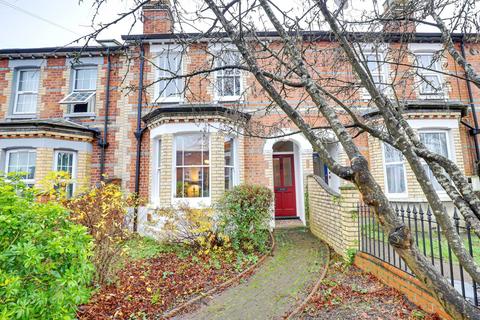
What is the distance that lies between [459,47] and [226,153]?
32.3ft

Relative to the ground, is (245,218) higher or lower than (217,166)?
lower

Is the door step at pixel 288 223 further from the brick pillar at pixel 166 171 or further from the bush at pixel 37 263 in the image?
the bush at pixel 37 263

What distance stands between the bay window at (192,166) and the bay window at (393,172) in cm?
628

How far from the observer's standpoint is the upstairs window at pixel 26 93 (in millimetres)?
10281

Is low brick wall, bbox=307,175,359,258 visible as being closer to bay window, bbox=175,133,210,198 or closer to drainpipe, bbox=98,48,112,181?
bay window, bbox=175,133,210,198

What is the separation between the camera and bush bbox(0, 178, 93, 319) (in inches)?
73.7

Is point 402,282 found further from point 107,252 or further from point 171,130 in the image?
point 171,130

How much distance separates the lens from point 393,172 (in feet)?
28.6

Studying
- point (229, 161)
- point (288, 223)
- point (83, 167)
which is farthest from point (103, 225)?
point (288, 223)

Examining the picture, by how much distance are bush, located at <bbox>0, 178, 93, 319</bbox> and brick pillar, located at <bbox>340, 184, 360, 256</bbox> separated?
4819 millimetres

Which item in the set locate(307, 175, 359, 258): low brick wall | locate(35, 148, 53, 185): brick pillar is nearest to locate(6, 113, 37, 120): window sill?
locate(35, 148, 53, 185): brick pillar

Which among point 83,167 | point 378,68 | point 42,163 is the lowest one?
point 83,167

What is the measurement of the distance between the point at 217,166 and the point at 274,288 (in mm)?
4323

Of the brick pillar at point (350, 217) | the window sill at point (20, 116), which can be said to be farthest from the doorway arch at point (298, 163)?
the window sill at point (20, 116)
